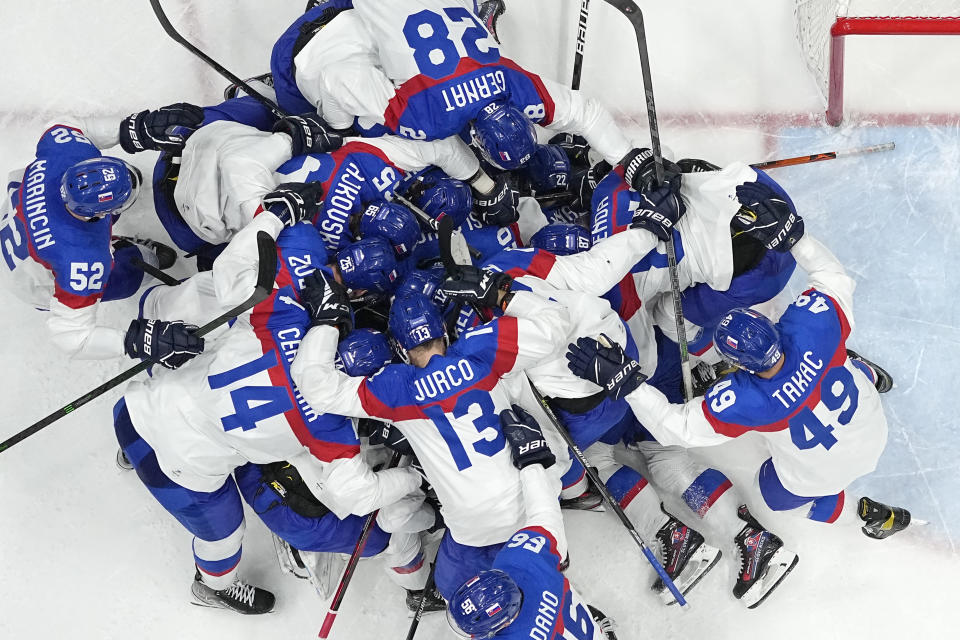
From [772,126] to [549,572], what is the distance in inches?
111

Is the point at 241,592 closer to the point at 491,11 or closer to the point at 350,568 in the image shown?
the point at 350,568

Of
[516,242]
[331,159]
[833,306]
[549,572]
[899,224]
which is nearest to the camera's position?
[549,572]

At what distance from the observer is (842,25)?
410 centimetres

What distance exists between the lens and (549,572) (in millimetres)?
3037

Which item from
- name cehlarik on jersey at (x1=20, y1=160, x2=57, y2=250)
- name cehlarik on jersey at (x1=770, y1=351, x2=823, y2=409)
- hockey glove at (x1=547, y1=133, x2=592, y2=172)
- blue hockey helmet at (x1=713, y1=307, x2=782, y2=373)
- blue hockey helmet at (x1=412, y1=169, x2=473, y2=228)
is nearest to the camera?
blue hockey helmet at (x1=713, y1=307, x2=782, y2=373)

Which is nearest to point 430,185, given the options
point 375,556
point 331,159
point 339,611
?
point 331,159

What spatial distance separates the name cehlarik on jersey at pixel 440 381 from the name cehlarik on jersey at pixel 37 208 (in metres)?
1.55

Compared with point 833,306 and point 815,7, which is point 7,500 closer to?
point 833,306

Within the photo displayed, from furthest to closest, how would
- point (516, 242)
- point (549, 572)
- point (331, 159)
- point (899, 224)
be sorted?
1. point (899, 224)
2. point (516, 242)
3. point (331, 159)
4. point (549, 572)

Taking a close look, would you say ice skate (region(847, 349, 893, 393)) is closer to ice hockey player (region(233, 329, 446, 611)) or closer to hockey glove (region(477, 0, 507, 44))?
ice hockey player (region(233, 329, 446, 611))

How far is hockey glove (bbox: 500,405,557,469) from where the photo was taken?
3312mm

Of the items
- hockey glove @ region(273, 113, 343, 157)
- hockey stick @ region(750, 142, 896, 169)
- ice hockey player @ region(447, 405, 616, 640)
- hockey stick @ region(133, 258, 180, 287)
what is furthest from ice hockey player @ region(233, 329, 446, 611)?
hockey stick @ region(750, 142, 896, 169)

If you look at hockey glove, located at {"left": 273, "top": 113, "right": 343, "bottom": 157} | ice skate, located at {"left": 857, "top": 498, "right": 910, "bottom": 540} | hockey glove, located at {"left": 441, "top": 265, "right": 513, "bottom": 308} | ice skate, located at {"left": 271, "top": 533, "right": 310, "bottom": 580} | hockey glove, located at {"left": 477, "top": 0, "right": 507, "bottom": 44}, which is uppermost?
hockey glove, located at {"left": 477, "top": 0, "right": 507, "bottom": 44}

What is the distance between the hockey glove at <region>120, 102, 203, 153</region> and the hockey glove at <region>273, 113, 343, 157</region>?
376 millimetres
